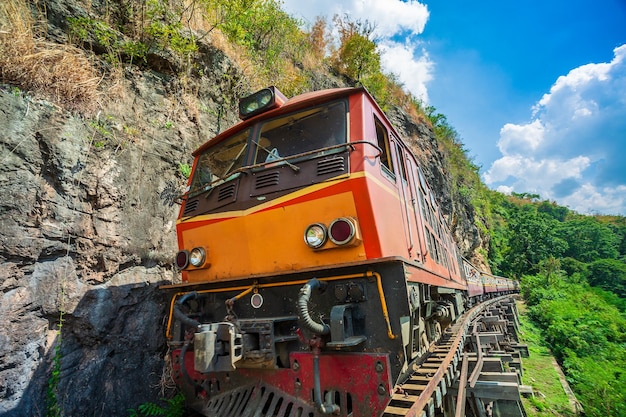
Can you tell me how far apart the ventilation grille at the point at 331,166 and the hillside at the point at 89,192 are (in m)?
3.06

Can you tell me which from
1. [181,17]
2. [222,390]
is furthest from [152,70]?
[222,390]

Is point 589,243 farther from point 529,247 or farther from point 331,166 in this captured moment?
point 331,166

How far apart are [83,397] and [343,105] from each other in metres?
4.10

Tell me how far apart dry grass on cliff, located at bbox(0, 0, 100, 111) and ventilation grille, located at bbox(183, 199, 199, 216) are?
2238 mm

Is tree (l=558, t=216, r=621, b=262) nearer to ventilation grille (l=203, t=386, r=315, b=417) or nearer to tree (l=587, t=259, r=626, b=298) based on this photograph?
tree (l=587, t=259, r=626, b=298)

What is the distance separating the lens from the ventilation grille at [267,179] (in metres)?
3.04

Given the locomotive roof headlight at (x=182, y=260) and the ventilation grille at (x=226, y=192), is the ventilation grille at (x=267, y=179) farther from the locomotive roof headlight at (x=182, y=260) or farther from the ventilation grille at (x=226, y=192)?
the locomotive roof headlight at (x=182, y=260)

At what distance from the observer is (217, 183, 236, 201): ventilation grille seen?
328 centimetres

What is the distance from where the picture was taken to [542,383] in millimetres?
A: 9141

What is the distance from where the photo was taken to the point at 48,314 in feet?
11.2

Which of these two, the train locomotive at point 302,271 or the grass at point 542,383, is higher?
the train locomotive at point 302,271

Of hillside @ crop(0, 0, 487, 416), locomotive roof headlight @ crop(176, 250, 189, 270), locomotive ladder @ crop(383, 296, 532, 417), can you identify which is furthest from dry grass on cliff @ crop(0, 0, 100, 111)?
locomotive ladder @ crop(383, 296, 532, 417)

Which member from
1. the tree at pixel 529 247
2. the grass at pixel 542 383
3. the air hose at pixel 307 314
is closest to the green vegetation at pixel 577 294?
the tree at pixel 529 247

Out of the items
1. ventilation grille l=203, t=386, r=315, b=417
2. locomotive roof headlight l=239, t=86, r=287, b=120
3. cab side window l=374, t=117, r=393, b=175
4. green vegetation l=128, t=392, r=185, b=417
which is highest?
locomotive roof headlight l=239, t=86, r=287, b=120
